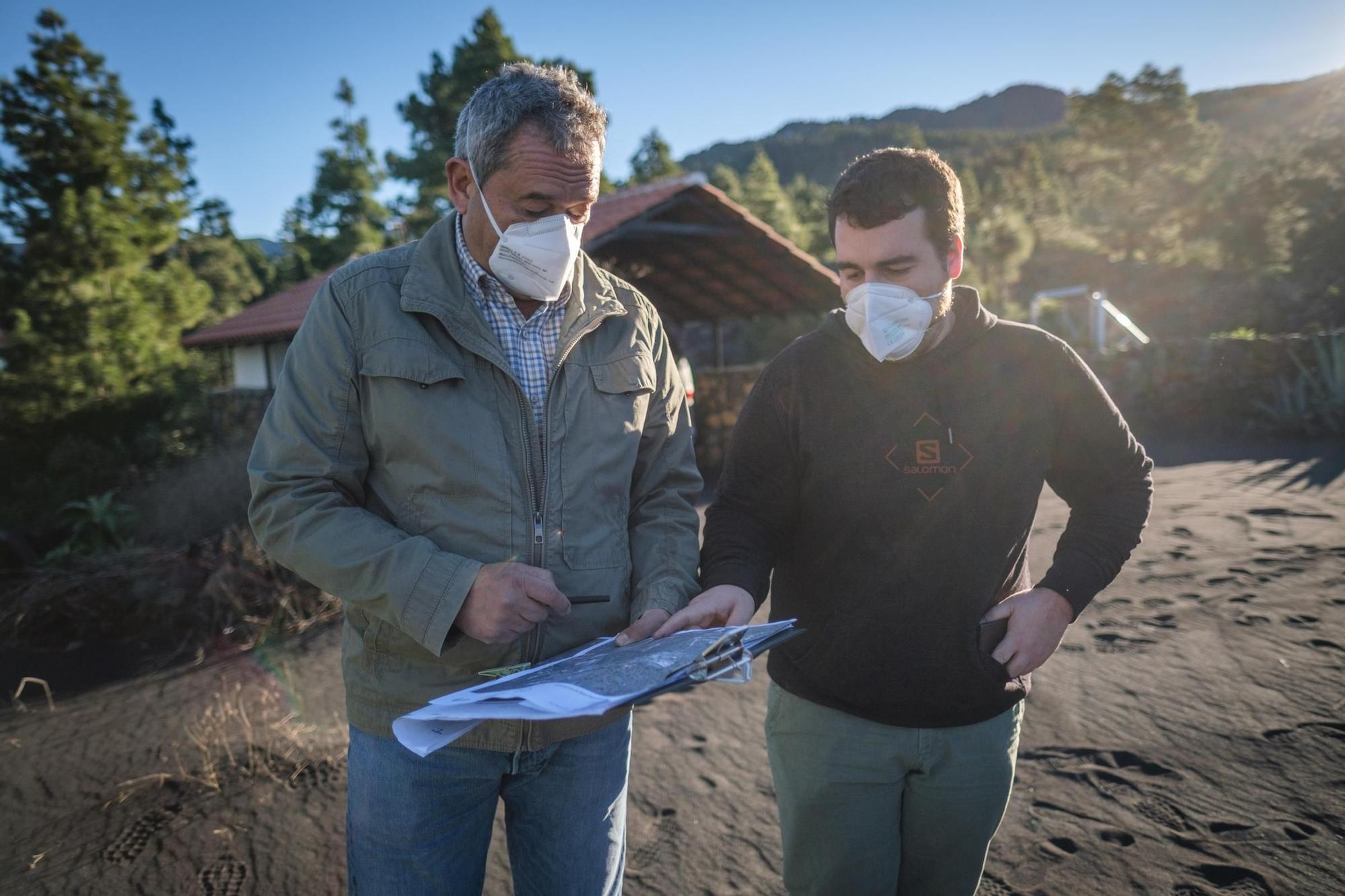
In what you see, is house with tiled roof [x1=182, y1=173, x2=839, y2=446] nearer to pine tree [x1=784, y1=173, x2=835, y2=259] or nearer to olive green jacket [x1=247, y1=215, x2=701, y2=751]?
pine tree [x1=784, y1=173, x2=835, y2=259]

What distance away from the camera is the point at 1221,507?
7211 mm

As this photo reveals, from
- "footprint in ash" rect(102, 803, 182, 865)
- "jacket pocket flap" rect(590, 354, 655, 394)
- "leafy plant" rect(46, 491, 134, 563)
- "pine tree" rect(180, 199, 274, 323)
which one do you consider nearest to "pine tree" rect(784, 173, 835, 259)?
"leafy plant" rect(46, 491, 134, 563)

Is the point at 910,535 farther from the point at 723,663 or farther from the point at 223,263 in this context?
the point at 223,263

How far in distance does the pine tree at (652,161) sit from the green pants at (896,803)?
35.5 meters

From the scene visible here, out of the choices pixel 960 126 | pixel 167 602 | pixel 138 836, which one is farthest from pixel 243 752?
pixel 960 126

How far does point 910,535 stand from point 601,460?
70 cm

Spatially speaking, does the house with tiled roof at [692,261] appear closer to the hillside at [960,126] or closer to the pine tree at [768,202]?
the pine tree at [768,202]

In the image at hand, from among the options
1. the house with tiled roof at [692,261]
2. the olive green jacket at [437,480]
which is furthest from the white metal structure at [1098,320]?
the olive green jacket at [437,480]

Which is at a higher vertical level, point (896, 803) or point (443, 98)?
point (443, 98)

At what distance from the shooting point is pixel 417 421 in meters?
1.50

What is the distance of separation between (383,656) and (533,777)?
408mm

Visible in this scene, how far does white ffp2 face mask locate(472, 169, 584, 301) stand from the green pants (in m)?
1.14

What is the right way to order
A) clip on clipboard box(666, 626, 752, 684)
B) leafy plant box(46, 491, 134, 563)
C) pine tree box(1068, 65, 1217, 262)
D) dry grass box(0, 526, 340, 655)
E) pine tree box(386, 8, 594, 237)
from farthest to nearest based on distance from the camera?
pine tree box(1068, 65, 1217, 262) < pine tree box(386, 8, 594, 237) < leafy plant box(46, 491, 134, 563) < dry grass box(0, 526, 340, 655) < clip on clipboard box(666, 626, 752, 684)

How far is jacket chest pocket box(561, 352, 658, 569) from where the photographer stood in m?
1.63
